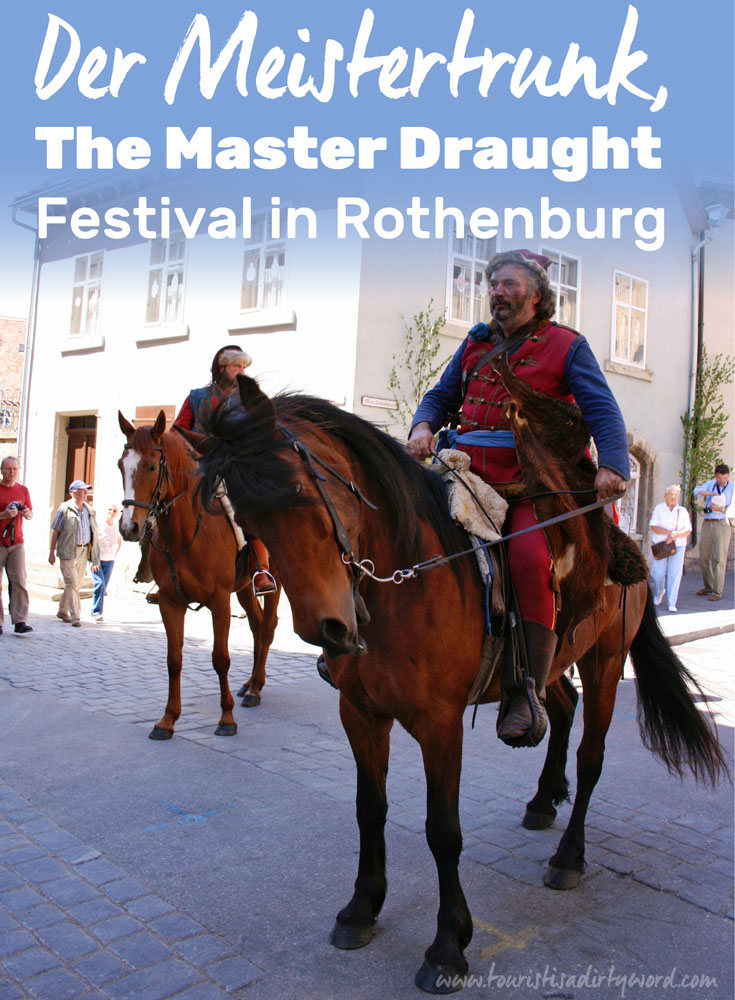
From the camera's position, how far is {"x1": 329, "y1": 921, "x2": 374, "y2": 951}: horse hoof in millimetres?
2906

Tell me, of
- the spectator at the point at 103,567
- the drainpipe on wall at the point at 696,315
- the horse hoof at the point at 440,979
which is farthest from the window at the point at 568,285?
the horse hoof at the point at 440,979

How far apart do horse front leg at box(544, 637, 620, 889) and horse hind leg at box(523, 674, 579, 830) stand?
1.01 ft

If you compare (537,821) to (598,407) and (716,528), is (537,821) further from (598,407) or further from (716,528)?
(716,528)

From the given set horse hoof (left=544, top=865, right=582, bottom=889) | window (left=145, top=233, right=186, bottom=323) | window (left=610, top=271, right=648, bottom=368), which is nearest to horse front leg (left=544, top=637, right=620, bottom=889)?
horse hoof (left=544, top=865, right=582, bottom=889)

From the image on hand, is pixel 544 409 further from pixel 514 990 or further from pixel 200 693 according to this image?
pixel 200 693

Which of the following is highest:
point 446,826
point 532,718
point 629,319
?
point 629,319

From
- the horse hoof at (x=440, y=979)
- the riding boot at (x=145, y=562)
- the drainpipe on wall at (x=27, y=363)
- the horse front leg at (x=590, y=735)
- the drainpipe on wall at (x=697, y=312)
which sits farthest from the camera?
the drainpipe on wall at (x=697, y=312)

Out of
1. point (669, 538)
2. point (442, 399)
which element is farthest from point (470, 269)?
point (442, 399)

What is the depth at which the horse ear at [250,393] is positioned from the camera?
240 cm

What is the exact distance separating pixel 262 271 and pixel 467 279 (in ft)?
11.8

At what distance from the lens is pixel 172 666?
18.9 feet

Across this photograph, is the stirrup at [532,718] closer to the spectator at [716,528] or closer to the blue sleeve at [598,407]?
the blue sleeve at [598,407]

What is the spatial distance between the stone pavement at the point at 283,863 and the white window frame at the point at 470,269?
8976mm

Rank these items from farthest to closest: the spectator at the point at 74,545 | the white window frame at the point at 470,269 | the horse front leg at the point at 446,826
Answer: the white window frame at the point at 470,269, the spectator at the point at 74,545, the horse front leg at the point at 446,826
